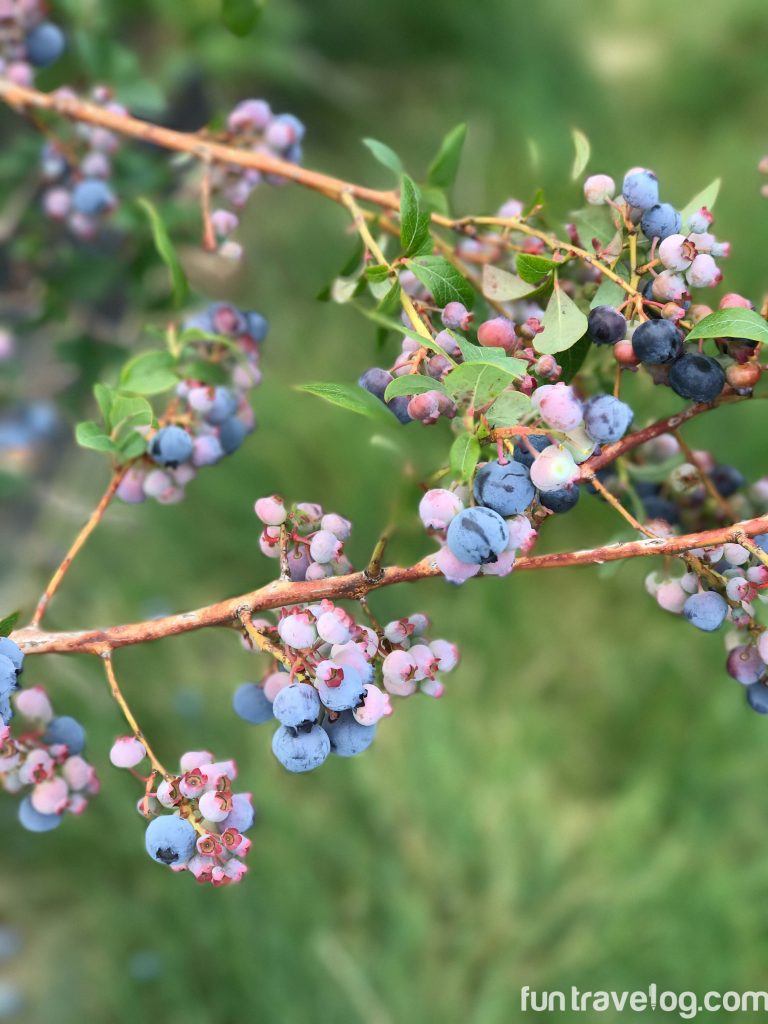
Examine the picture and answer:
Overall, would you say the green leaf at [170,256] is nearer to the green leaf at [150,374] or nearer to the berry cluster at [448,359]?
the green leaf at [150,374]

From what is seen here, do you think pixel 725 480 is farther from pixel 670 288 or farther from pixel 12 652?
pixel 12 652

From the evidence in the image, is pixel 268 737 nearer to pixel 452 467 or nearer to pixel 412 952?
pixel 412 952

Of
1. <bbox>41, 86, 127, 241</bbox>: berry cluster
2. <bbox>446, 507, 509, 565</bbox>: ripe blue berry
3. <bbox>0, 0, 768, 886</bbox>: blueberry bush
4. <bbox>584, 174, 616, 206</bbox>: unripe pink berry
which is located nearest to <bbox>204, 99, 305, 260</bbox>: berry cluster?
<bbox>0, 0, 768, 886</bbox>: blueberry bush

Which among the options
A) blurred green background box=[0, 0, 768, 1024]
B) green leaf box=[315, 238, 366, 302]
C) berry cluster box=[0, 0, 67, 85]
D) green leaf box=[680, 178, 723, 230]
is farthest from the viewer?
blurred green background box=[0, 0, 768, 1024]

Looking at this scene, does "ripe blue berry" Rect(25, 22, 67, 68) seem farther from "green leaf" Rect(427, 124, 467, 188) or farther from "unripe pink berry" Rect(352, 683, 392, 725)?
"unripe pink berry" Rect(352, 683, 392, 725)

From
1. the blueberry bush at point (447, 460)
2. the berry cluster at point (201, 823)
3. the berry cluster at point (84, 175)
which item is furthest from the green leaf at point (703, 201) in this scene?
the berry cluster at point (84, 175)

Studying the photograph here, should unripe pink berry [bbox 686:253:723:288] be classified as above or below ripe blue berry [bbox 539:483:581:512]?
above
